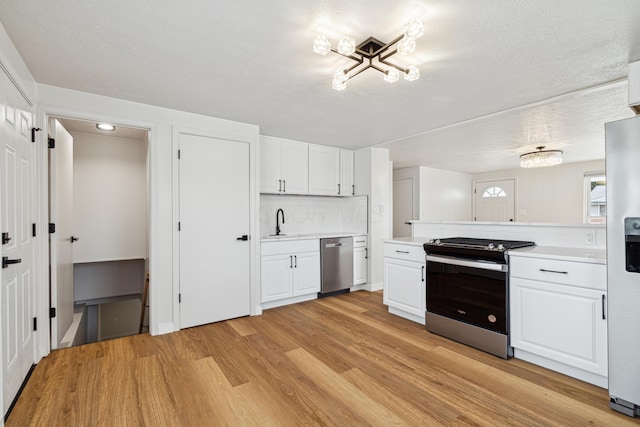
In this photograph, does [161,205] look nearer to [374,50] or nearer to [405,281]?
[374,50]

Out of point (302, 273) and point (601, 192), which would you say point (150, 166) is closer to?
point (302, 273)

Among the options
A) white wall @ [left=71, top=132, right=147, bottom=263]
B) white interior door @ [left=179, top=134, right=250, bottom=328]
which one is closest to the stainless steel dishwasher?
white interior door @ [left=179, top=134, right=250, bottom=328]

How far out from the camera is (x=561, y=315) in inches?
85.8

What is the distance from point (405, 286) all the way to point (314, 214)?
2071 millimetres

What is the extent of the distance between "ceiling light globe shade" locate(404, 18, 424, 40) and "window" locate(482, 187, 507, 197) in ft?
23.0

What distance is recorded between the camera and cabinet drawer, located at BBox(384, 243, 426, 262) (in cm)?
315

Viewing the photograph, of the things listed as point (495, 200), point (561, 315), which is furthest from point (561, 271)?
point (495, 200)

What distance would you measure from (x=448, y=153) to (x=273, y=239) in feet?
11.4

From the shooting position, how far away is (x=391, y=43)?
1.75 m

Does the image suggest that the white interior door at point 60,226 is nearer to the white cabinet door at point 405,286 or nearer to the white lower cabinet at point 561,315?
the white cabinet door at point 405,286

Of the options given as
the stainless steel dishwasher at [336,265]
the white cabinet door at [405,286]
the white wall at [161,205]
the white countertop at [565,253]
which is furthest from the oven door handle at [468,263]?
the white wall at [161,205]

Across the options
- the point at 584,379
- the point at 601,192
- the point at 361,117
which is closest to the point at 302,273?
the point at 361,117

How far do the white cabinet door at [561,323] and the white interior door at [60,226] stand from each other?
12.6 ft

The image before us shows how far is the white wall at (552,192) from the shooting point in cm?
623
